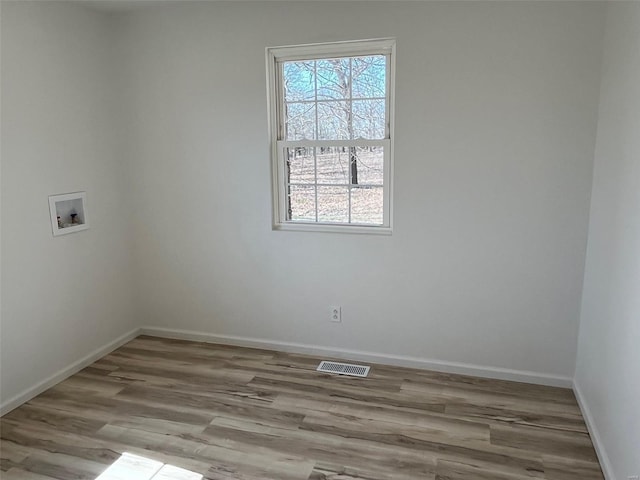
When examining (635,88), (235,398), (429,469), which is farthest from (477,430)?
(635,88)

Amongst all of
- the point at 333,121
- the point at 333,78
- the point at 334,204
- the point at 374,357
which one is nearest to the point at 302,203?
the point at 334,204

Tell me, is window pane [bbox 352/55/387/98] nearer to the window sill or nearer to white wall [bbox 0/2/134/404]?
the window sill

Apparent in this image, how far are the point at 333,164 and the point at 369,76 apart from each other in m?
0.62

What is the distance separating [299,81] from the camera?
3.25 m

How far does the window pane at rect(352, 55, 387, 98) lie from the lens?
3074 mm

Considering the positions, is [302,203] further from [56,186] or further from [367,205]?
[56,186]

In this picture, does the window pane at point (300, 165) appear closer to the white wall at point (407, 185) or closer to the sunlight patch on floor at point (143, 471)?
the white wall at point (407, 185)

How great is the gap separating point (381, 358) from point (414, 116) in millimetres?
1662

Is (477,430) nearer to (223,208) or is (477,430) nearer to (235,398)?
(235,398)

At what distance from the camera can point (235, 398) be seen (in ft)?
9.70

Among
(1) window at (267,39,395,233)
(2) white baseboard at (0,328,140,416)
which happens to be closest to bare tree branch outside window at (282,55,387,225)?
(1) window at (267,39,395,233)

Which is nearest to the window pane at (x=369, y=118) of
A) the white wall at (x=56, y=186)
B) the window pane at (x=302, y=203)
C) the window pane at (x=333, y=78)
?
the window pane at (x=333, y=78)

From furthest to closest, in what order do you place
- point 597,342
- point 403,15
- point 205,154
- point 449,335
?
point 205,154, point 449,335, point 403,15, point 597,342

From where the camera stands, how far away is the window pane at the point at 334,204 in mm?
3303
